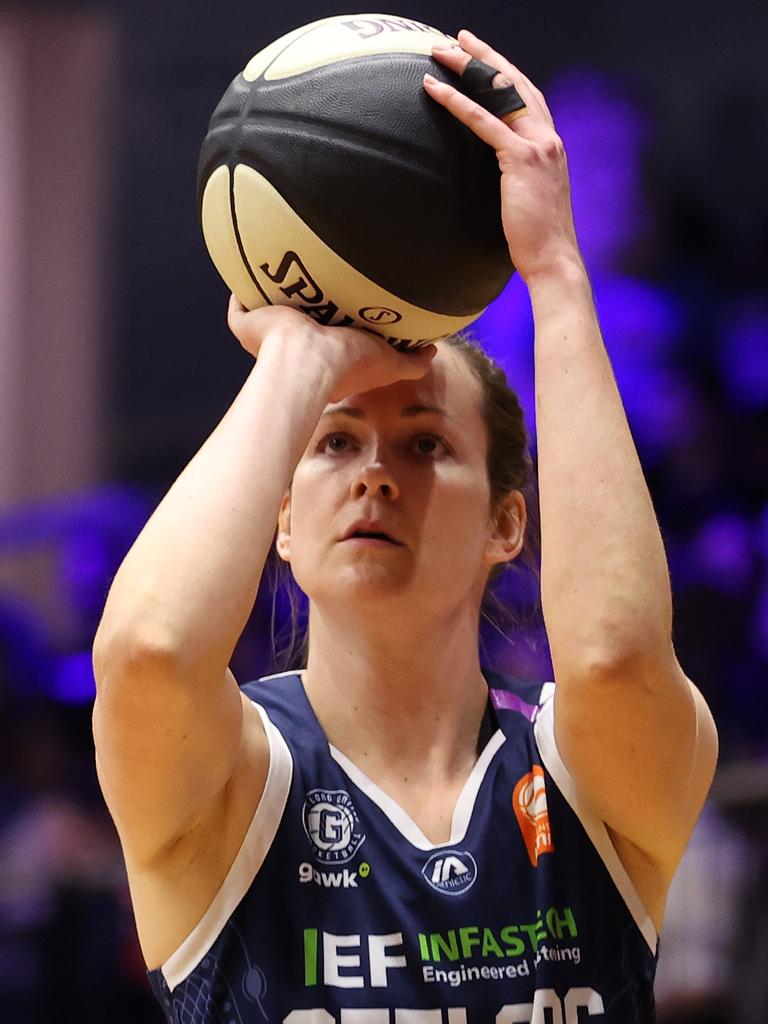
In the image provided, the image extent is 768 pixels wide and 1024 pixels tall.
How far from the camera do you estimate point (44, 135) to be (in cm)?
714

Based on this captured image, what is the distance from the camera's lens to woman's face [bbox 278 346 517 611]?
225 centimetres

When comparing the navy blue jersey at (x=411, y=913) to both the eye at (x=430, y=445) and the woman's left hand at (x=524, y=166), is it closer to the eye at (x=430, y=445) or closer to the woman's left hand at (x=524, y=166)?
the eye at (x=430, y=445)

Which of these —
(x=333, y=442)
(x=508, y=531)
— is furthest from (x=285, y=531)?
(x=508, y=531)

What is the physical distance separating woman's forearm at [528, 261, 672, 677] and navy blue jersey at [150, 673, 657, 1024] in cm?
31

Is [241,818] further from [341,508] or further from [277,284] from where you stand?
[277,284]

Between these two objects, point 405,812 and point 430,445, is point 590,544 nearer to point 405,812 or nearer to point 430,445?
point 430,445

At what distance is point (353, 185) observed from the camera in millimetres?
2092

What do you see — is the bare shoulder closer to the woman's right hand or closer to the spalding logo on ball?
the woman's right hand

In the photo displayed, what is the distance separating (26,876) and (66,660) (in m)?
1.08

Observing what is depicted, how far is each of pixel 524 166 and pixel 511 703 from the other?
0.86 meters

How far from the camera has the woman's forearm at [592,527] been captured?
2.04 meters

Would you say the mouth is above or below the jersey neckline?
above

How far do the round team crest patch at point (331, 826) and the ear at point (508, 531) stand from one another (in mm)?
470

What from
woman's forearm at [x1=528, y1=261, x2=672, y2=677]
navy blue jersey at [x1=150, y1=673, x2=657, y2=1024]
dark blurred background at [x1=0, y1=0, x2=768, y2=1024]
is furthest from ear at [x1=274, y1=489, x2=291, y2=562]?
dark blurred background at [x1=0, y1=0, x2=768, y2=1024]
